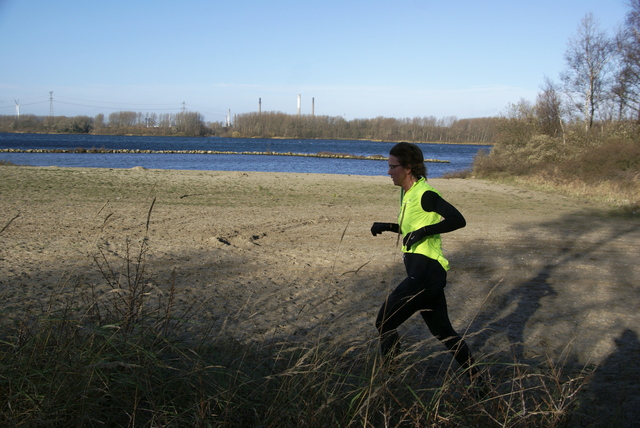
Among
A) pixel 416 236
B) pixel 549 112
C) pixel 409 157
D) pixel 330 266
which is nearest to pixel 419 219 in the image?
pixel 416 236

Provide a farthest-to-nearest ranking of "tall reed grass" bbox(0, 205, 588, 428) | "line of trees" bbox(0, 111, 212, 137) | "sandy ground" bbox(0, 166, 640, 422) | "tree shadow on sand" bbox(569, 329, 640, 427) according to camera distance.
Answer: "line of trees" bbox(0, 111, 212, 137)
"sandy ground" bbox(0, 166, 640, 422)
"tree shadow on sand" bbox(569, 329, 640, 427)
"tall reed grass" bbox(0, 205, 588, 428)

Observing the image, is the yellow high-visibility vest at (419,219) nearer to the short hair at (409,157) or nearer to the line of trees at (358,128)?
the short hair at (409,157)

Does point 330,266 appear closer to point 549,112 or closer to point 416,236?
point 416,236

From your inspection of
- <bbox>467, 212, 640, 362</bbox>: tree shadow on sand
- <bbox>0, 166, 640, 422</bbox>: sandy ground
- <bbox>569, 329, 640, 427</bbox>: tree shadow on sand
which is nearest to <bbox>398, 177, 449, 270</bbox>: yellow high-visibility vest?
<bbox>0, 166, 640, 422</bbox>: sandy ground

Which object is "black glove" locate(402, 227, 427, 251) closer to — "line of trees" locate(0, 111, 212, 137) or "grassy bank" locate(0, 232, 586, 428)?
"grassy bank" locate(0, 232, 586, 428)

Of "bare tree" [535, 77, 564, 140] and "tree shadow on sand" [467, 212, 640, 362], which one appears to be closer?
"tree shadow on sand" [467, 212, 640, 362]

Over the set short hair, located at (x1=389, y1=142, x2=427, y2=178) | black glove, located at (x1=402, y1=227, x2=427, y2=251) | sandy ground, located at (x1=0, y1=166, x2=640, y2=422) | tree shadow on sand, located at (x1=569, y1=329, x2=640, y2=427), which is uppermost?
short hair, located at (x1=389, y1=142, x2=427, y2=178)

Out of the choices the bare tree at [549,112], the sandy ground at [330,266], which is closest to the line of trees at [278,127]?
the bare tree at [549,112]

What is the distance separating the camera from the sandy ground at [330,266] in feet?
16.1

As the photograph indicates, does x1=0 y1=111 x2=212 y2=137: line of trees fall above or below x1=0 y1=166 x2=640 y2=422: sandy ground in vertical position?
above

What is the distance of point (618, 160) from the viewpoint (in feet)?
68.2

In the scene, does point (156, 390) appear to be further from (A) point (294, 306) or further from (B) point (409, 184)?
(A) point (294, 306)

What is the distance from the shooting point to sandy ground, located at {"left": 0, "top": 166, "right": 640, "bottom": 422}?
4914mm

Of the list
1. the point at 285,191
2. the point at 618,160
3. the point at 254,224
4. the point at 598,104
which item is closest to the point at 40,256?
the point at 254,224
